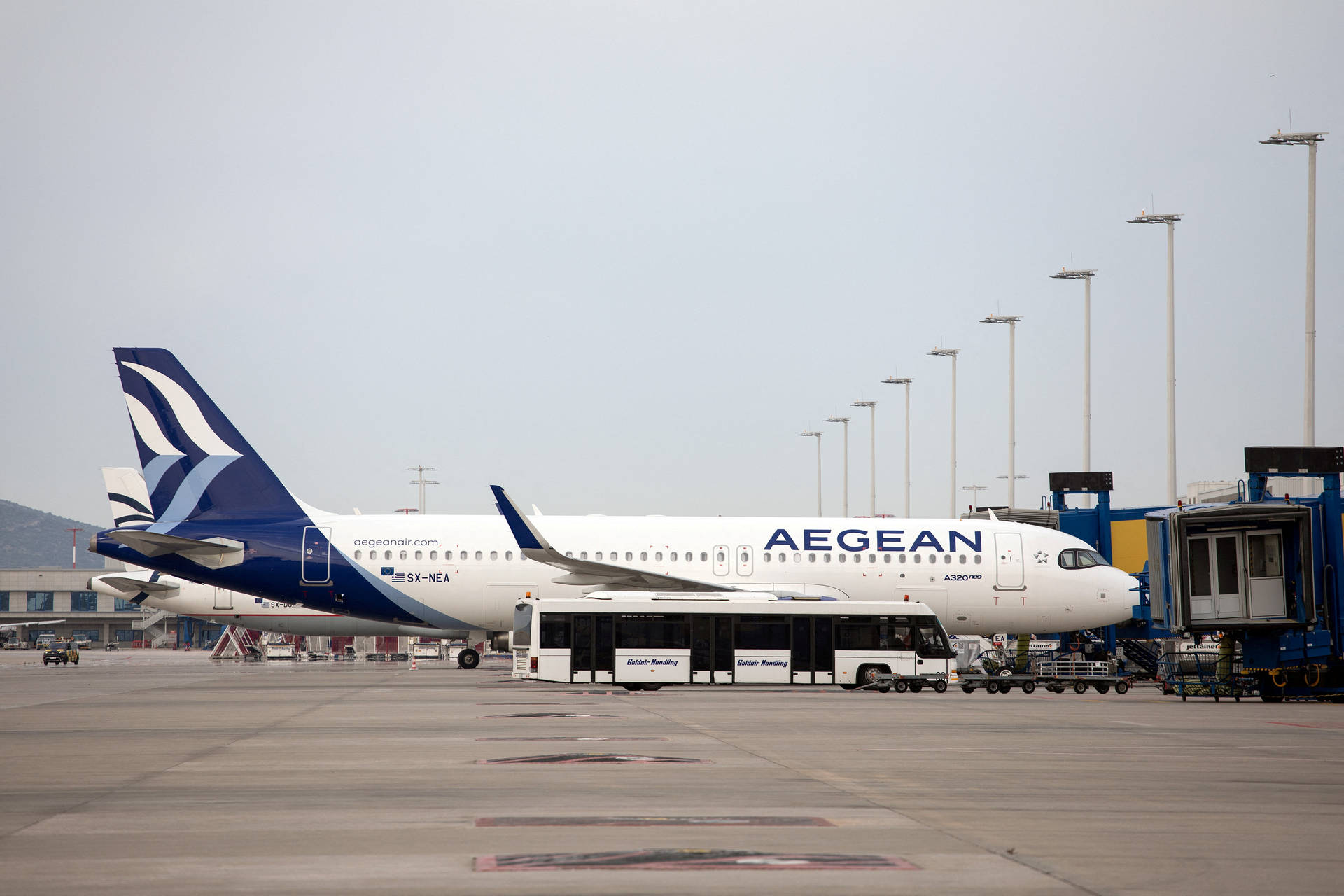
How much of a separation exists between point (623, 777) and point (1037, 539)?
29.6m

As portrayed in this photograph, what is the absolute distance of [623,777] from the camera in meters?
14.8

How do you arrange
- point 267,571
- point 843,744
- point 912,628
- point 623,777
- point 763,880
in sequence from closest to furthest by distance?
point 763,880 < point 623,777 < point 843,744 < point 912,628 < point 267,571

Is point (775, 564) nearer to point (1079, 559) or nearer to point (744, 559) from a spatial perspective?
point (744, 559)

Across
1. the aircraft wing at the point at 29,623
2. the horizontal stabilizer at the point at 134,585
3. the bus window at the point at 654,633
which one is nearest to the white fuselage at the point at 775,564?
the bus window at the point at 654,633

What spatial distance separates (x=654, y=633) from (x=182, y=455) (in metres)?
17.4

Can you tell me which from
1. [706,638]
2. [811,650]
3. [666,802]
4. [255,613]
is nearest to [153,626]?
[255,613]

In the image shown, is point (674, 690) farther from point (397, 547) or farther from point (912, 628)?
point (397, 547)

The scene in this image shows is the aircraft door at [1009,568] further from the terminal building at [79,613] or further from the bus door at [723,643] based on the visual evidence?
the terminal building at [79,613]

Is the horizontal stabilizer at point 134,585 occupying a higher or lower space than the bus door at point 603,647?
higher

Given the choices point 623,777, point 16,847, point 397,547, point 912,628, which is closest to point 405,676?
point 397,547

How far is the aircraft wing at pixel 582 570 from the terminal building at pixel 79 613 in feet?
344

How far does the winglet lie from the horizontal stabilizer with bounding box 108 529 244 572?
898cm

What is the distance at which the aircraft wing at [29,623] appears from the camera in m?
123

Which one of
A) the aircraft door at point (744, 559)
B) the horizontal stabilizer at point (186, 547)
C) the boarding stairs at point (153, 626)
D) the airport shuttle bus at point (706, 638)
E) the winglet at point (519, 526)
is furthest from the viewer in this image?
the boarding stairs at point (153, 626)
